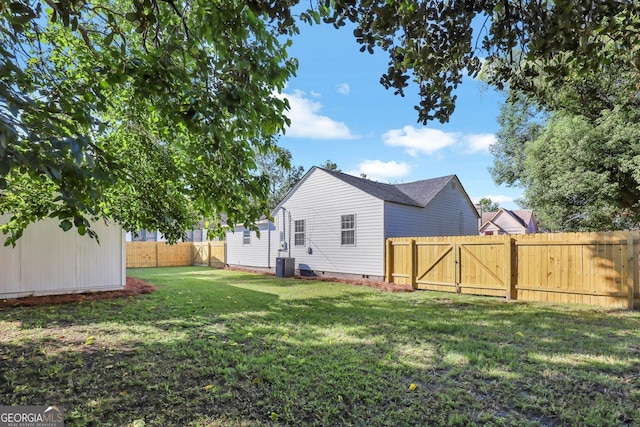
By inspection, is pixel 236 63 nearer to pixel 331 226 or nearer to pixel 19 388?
pixel 19 388

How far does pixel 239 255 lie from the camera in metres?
18.6

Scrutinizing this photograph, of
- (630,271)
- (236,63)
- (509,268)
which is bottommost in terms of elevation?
(509,268)

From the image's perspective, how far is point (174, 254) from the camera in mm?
21266

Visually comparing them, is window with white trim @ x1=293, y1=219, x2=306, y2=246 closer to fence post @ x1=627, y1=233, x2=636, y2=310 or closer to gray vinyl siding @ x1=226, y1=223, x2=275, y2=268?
gray vinyl siding @ x1=226, y1=223, x2=275, y2=268

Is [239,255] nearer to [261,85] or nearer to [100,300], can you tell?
[100,300]

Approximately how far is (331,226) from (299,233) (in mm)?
1960

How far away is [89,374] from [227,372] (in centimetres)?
140

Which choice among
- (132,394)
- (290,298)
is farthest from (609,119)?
(132,394)

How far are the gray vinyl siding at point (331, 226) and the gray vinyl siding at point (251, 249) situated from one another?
2.20ft

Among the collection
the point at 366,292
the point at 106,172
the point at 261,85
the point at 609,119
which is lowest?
the point at 366,292

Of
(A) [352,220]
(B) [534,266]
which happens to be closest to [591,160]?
(B) [534,266]

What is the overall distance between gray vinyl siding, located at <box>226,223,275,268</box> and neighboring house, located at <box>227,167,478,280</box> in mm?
51

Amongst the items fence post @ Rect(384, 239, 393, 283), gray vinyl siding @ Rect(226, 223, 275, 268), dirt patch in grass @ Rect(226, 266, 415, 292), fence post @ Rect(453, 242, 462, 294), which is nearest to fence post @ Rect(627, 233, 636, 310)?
fence post @ Rect(453, 242, 462, 294)

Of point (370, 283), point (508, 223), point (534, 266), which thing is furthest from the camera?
point (508, 223)
